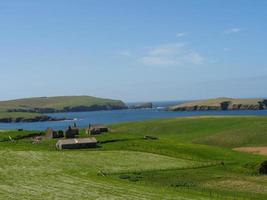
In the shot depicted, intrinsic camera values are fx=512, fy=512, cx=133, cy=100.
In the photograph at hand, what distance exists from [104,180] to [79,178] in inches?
107

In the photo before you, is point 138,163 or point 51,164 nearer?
point 51,164

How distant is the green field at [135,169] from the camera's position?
46469mm

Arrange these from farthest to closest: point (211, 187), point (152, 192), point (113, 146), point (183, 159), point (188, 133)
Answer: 1. point (188, 133)
2. point (113, 146)
3. point (183, 159)
4. point (211, 187)
5. point (152, 192)

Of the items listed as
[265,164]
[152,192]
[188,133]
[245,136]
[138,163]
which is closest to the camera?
[152,192]

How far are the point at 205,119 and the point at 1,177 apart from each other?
88.9 meters

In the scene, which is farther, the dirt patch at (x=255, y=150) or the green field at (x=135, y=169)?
the dirt patch at (x=255, y=150)

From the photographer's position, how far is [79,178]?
5434cm

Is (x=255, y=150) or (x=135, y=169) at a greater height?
(x=255, y=150)

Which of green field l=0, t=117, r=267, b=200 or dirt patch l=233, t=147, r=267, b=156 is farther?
dirt patch l=233, t=147, r=267, b=156

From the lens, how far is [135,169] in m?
63.8

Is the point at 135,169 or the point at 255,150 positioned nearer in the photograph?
the point at 135,169

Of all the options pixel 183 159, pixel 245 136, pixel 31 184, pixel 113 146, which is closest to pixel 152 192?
pixel 31 184

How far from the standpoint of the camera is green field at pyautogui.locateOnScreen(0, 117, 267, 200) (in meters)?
46.5

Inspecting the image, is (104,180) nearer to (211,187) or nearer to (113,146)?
(211,187)
